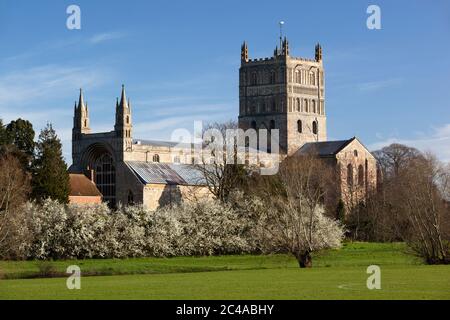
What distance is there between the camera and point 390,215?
261 ft

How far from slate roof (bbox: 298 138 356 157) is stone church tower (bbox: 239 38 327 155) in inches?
266

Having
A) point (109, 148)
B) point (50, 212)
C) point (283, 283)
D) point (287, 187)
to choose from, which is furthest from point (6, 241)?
point (109, 148)

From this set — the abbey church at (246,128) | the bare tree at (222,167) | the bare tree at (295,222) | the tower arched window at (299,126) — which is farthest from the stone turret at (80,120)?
the bare tree at (295,222)

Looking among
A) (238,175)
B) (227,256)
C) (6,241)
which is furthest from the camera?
(238,175)

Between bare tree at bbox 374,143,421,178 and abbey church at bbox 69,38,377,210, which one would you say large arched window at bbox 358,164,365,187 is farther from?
bare tree at bbox 374,143,421,178

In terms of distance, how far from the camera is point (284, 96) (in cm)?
11931

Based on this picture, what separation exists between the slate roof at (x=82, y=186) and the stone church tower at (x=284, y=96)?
30.3 meters

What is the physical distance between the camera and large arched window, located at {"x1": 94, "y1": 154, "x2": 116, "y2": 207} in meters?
95.3

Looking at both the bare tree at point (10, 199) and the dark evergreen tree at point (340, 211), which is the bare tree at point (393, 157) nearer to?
the dark evergreen tree at point (340, 211)

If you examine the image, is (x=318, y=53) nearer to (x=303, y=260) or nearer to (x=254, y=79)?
(x=254, y=79)

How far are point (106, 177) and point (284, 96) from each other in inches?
1202

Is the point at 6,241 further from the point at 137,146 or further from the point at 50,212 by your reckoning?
the point at 137,146

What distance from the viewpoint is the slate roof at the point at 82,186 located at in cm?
8994

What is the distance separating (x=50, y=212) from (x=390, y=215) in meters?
30.9
